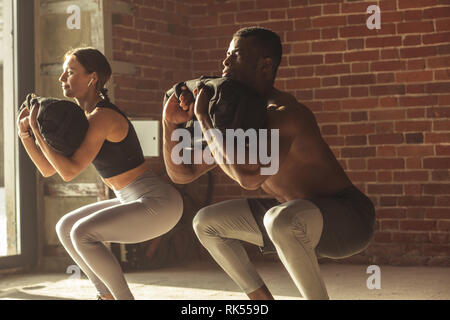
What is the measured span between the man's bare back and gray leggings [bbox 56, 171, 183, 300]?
50cm

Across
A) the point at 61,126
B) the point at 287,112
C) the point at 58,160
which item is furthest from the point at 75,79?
the point at 287,112

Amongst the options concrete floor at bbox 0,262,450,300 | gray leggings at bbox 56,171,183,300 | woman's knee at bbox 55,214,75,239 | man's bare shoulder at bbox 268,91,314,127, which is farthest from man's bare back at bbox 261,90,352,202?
concrete floor at bbox 0,262,450,300

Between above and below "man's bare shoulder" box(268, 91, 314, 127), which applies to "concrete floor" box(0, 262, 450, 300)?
below

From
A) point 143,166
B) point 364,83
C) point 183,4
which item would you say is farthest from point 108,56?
point 143,166

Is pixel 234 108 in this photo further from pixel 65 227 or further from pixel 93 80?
pixel 65 227

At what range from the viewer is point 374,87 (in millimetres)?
5867

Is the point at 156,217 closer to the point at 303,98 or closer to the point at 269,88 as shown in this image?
the point at 269,88

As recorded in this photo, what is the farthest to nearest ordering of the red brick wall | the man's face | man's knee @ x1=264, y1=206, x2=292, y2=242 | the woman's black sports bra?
the red brick wall, the woman's black sports bra, the man's face, man's knee @ x1=264, y1=206, x2=292, y2=242

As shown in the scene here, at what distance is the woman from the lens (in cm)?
336

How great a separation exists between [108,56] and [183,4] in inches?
38.9

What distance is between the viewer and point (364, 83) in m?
5.90

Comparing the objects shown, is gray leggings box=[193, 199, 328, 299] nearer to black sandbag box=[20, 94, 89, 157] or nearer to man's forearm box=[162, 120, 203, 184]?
man's forearm box=[162, 120, 203, 184]

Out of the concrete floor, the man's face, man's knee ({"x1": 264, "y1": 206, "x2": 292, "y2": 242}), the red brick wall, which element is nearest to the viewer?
man's knee ({"x1": 264, "y1": 206, "x2": 292, "y2": 242})

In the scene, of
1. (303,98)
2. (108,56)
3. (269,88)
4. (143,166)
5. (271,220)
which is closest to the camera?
(271,220)
